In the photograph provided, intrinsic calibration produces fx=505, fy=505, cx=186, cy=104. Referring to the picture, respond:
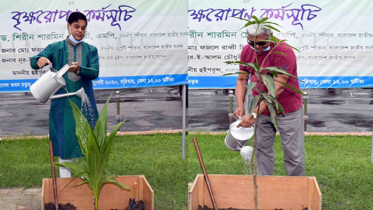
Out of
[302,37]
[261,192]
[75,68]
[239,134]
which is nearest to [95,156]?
[75,68]

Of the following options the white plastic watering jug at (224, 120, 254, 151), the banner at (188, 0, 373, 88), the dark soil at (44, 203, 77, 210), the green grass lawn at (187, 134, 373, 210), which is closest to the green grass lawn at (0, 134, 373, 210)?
the green grass lawn at (187, 134, 373, 210)

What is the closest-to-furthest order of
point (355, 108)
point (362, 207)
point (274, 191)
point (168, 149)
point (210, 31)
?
1. point (274, 191)
2. point (362, 207)
3. point (210, 31)
4. point (168, 149)
5. point (355, 108)

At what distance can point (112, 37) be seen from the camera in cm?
423

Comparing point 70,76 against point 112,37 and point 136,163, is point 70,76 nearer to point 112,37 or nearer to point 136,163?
point 112,37

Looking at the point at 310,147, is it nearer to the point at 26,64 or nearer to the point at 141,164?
the point at 141,164

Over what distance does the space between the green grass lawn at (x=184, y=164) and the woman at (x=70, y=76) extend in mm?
702

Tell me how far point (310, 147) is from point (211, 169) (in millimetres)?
1329

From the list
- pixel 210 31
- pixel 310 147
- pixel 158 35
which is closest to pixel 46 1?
pixel 158 35

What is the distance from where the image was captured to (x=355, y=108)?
7910mm

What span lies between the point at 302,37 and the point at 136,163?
6.27 feet

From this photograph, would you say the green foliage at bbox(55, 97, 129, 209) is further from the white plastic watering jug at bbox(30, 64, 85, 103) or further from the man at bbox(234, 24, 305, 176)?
the man at bbox(234, 24, 305, 176)

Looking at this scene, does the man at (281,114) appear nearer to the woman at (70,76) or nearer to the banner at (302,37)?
the banner at (302,37)

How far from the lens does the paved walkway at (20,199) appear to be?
3.74 m

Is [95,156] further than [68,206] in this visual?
No
